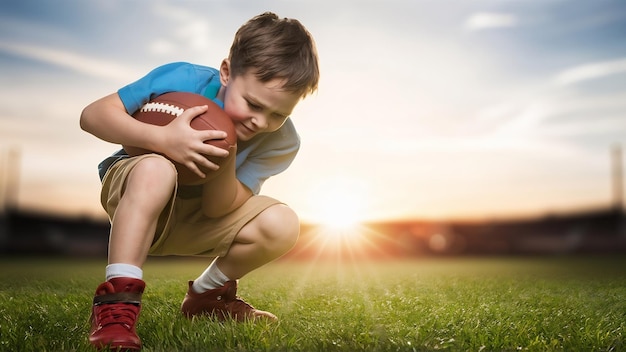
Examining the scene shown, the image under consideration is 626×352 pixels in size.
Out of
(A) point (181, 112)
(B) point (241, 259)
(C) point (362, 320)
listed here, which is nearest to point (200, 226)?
(B) point (241, 259)

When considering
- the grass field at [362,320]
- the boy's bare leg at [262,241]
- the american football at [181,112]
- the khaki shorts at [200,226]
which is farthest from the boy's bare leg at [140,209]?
the boy's bare leg at [262,241]

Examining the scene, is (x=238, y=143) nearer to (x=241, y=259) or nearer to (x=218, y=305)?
(x=241, y=259)

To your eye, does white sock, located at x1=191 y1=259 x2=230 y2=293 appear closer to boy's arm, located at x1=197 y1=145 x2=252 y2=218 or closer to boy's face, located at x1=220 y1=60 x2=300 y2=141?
boy's arm, located at x1=197 y1=145 x2=252 y2=218

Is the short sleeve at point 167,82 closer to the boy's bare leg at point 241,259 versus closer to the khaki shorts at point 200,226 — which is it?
the khaki shorts at point 200,226

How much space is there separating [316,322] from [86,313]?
1175 mm

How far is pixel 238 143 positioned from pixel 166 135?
62 cm

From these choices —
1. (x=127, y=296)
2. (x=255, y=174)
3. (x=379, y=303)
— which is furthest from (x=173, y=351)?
(x=379, y=303)

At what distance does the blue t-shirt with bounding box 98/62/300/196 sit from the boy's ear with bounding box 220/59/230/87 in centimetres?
6

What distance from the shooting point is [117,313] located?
7.50ft

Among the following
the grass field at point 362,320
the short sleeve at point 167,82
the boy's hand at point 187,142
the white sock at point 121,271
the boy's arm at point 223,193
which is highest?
the short sleeve at point 167,82

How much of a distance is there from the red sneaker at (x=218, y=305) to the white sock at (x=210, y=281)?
19 millimetres

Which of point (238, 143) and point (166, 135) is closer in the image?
point (166, 135)

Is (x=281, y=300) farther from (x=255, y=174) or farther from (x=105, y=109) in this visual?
(x=105, y=109)

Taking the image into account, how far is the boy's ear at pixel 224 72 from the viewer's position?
116 inches
